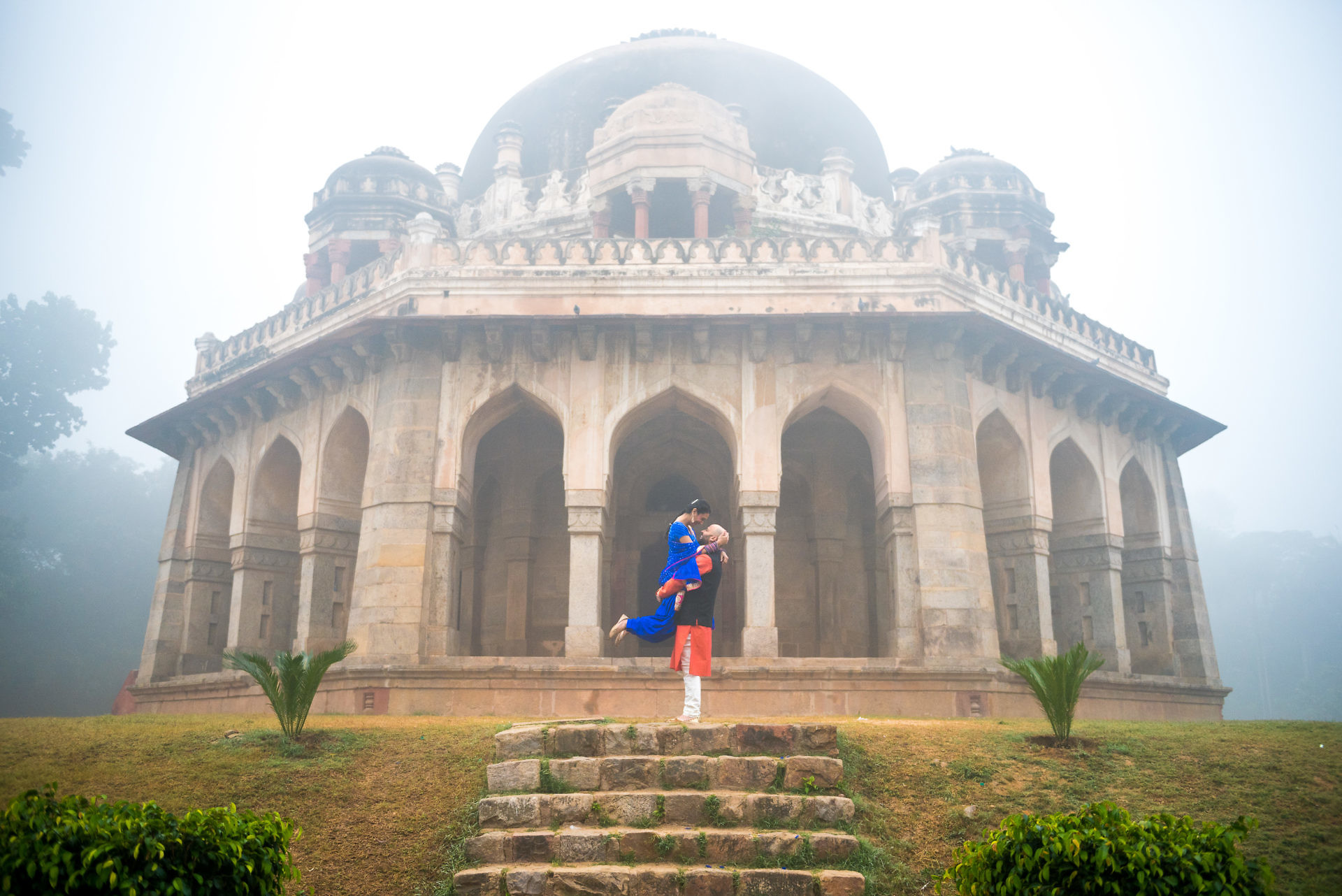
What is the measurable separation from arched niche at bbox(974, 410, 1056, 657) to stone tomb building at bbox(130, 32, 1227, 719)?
0.04m

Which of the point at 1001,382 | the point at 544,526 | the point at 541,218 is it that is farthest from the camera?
the point at 541,218

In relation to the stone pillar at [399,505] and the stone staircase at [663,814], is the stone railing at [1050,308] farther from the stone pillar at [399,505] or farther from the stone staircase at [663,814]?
the stone staircase at [663,814]

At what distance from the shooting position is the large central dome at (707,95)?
788 inches

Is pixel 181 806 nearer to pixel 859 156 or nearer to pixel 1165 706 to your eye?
pixel 1165 706

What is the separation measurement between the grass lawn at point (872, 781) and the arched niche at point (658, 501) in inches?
314

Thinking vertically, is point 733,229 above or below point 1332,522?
below

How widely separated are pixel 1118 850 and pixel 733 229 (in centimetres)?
1392

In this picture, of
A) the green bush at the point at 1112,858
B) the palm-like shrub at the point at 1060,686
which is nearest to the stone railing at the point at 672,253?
the palm-like shrub at the point at 1060,686

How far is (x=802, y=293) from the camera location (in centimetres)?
1419

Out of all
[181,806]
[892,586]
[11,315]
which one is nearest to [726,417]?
[892,586]

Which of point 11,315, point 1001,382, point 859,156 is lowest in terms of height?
point 1001,382

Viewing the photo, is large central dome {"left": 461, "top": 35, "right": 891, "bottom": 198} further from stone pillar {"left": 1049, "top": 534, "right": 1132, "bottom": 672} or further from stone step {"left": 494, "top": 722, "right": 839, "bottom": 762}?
stone step {"left": 494, "top": 722, "right": 839, "bottom": 762}

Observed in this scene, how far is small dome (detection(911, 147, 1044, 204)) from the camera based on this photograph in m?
20.1

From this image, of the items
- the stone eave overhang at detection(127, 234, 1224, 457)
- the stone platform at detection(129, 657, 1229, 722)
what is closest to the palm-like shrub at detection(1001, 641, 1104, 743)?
the stone platform at detection(129, 657, 1229, 722)
